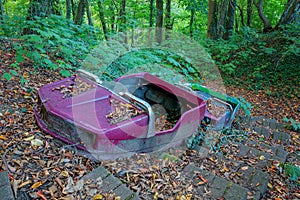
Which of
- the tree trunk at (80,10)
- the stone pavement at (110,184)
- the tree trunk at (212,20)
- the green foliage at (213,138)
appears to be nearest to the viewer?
the stone pavement at (110,184)

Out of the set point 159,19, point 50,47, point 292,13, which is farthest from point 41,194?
point 292,13

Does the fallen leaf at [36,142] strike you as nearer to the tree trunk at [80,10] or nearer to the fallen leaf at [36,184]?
the fallen leaf at [36,184]

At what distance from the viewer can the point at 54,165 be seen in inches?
77.7

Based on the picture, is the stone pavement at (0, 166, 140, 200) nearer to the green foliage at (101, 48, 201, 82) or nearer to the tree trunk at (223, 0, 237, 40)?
the green foliage at (101, 48, 201, 82)

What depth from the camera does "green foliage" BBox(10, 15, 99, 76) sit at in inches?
149

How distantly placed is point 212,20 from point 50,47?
6925 mm

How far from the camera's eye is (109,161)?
213 centimetres

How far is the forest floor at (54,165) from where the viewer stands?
179cm

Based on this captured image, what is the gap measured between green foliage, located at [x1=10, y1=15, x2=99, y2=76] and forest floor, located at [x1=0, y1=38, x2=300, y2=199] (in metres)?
0.99

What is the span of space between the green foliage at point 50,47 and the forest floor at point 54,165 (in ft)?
3.26

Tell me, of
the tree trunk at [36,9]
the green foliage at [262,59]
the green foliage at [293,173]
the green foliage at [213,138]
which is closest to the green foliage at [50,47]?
the tree trunk at [36,9]

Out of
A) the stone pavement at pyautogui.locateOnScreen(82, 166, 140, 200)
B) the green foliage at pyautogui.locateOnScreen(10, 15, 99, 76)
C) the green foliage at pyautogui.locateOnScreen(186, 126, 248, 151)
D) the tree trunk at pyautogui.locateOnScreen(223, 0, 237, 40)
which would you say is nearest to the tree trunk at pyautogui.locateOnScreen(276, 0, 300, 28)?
the tree trunk at pyautogui.locateOnScreen(223, 0, 237, 40)

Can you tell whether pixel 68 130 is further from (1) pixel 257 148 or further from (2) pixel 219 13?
(2) pixel 219 13

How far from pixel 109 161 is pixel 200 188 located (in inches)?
32.2
